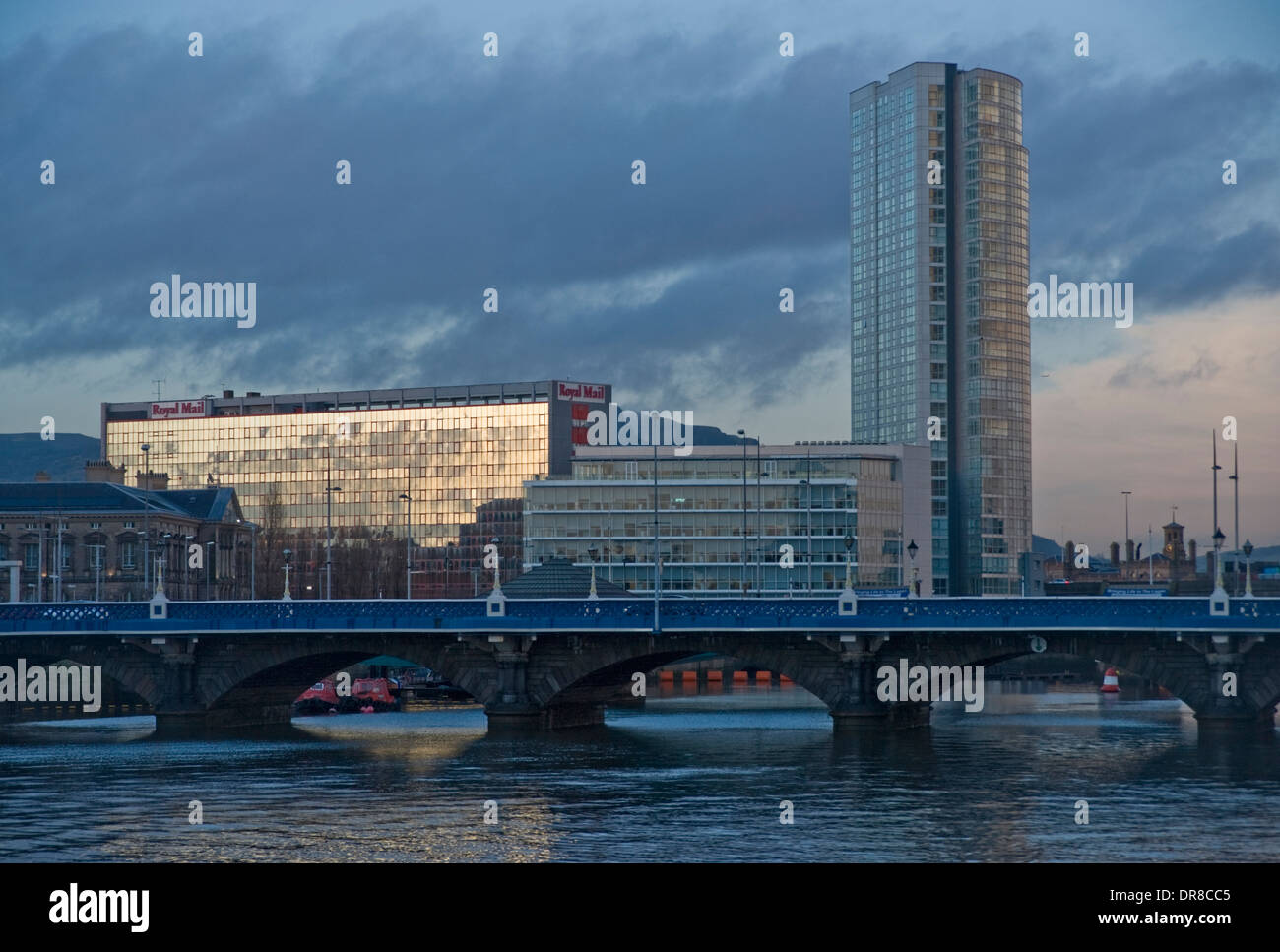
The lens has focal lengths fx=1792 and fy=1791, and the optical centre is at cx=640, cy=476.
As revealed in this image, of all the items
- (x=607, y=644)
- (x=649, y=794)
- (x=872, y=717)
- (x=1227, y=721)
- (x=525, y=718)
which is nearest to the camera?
(x=649, y=794)

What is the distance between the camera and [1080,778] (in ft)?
257

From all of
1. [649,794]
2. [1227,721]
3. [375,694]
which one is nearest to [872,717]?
[1227,721]

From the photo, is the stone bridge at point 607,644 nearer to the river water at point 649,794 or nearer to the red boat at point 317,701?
the river water at point 649,794

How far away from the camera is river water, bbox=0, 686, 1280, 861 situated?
58.4 meters

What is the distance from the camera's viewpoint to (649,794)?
241ft

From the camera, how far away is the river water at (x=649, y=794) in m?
58.4

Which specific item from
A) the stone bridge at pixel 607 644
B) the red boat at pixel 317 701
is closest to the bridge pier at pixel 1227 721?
the stone bridge at pixel 607 644

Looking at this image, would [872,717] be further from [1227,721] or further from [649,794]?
[649,794]

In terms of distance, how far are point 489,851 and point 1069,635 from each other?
4907 centimetres
